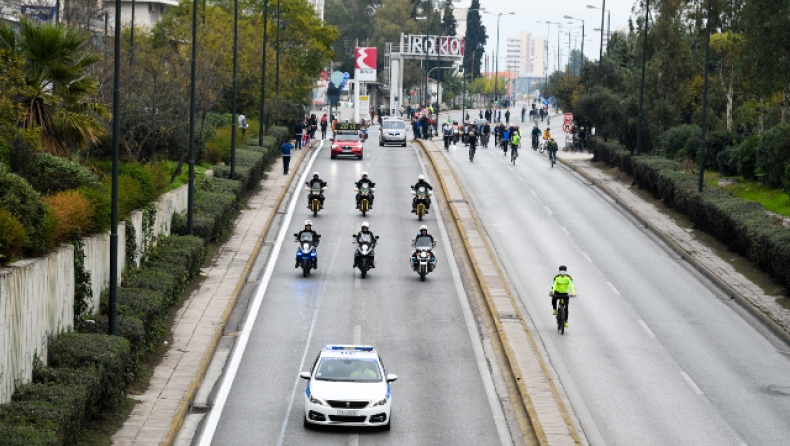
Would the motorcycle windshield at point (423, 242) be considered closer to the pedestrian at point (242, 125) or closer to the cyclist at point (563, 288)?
the cyclist at point (563, 288)

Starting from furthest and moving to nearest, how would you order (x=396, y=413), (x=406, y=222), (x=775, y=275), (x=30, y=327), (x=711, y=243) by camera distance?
(x=406, y=222) < (x=711, y=243) < (x=775, y=275) < (x=396, y=413) < (x=30, y=327)

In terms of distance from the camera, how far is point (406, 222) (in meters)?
42.9

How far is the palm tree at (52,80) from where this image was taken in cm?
2439

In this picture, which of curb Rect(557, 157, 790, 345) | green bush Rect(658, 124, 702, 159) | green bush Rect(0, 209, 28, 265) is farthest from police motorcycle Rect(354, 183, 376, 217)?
green bush Rect(0, 209, 28, 265)

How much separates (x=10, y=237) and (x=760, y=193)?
1349 inches

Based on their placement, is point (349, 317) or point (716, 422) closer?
point (716, 422)

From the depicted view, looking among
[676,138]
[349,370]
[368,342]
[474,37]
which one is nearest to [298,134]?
[676,138]

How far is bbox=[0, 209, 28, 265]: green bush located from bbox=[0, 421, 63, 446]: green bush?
3.07m

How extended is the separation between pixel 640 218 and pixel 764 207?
15.7 ft

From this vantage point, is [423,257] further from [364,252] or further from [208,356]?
[208,356]

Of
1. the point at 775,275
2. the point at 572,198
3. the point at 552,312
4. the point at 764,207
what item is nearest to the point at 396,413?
the point at 552,312

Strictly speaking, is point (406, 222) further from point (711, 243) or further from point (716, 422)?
point (716, 422)

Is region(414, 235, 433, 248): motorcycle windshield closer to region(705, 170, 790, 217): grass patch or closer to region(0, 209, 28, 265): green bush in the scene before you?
region(705, 170, 790, 217): grass patch

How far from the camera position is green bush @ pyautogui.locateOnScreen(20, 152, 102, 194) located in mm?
24422
